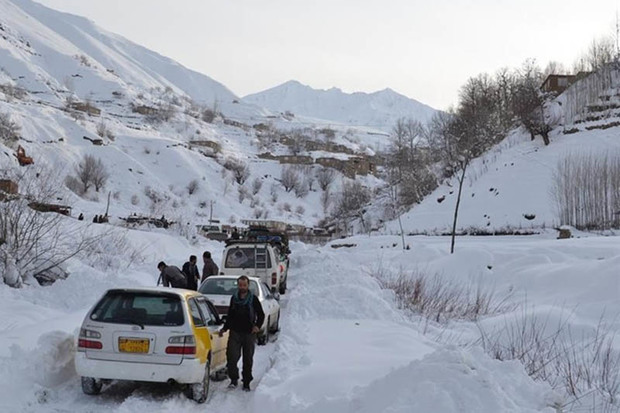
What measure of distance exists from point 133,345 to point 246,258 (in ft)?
34.4

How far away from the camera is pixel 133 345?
7.59m

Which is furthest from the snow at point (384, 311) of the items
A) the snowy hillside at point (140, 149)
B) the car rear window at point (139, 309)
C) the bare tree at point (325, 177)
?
the bare tree at point (325, 177)

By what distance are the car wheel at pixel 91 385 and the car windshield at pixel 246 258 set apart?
33.3 ft

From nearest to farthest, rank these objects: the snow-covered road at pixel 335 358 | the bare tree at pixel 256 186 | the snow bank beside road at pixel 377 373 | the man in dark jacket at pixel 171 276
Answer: the snow bank beside road at pixel 377 373, the snow-covered road at pixel 335 358, the man in dark jacket at pixel 171 276, the bare tree at pixel 256 186

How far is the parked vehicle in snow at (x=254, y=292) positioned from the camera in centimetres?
1248

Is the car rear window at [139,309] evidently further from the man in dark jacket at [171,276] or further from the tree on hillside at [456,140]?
the tree on hillside at [456,140]

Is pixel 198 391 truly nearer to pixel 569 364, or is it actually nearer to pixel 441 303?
pixel 569 364

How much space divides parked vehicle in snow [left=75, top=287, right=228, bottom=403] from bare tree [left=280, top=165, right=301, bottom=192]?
4260 inches

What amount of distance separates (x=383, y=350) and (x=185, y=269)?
27.6 feet

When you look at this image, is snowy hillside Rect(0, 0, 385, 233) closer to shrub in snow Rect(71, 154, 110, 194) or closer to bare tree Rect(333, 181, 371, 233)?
shrub in snow Rect(71, 154, 110, 194)

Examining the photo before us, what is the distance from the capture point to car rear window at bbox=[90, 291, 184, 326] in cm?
777

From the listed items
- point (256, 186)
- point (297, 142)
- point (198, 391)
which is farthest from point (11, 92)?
point (198, 391)

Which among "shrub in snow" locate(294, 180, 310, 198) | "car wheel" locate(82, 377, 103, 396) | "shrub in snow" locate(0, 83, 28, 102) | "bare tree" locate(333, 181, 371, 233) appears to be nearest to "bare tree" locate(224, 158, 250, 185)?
"shrub in snow" locate(294, 180, 310, 198)

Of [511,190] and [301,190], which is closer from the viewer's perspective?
[511,190]
